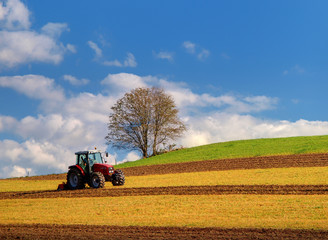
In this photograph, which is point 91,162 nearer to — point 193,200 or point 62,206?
point 62,206

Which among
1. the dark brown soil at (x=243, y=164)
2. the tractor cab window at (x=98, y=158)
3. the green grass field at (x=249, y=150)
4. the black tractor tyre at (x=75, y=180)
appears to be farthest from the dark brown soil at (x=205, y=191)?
the green grass field at (x=249, y=150)

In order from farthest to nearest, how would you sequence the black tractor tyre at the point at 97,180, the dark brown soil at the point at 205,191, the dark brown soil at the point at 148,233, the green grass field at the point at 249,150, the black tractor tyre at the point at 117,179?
the green grass field at the point at 249,150 → the black tractor tyre at the point at 117,179 → the black tractor tyre at the point at 97,180 → the dark brown soil at the point at 205,191 → the dark brown soil at the point at 148,233

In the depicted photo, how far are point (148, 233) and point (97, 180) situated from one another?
44.6 feet

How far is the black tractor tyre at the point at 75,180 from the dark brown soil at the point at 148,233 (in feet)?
38.9

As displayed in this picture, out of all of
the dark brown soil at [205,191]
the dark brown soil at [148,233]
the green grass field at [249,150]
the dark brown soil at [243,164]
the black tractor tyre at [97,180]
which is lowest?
the dark brown soil at [148,233]

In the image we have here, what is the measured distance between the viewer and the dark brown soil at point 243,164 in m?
36.6

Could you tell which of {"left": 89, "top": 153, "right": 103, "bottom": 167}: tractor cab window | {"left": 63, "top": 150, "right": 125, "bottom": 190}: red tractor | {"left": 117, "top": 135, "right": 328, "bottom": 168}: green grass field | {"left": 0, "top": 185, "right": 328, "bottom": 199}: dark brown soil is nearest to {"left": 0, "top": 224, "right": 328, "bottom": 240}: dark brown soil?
{"left": 0, "top": 185, "right": 328, "bottom": 199}: dark brown soil

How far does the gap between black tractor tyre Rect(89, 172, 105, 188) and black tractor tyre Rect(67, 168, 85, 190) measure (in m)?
0.76

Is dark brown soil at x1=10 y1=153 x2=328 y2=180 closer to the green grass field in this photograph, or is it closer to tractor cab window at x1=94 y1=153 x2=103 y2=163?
the green grass field

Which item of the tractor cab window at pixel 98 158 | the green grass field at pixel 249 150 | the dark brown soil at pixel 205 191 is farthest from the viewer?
the green grass field at pixel 249 150

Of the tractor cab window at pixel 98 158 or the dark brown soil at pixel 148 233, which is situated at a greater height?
the tractor cab window at pixel 98 158

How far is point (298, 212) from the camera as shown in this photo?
1528cm

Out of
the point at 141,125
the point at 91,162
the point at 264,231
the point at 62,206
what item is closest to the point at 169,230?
the point at 264,231

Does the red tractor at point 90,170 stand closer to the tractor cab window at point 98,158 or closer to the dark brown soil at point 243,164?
the tractor cab window at point 98,158
